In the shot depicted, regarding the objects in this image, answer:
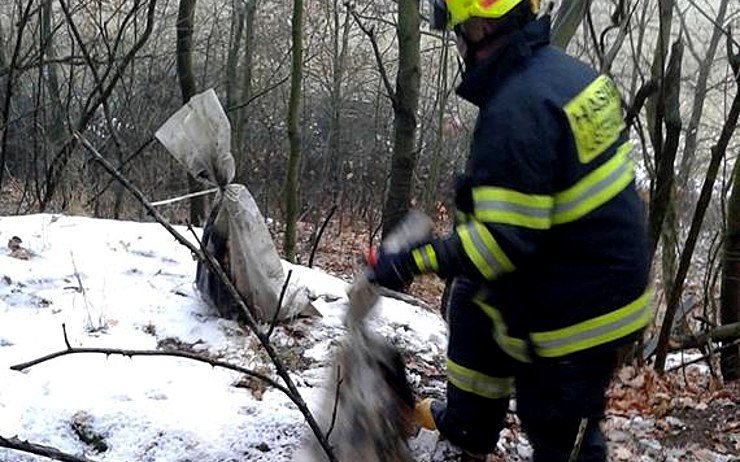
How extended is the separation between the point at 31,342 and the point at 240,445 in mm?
1118

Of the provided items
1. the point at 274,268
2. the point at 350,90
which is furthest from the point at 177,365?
the point at 350,90

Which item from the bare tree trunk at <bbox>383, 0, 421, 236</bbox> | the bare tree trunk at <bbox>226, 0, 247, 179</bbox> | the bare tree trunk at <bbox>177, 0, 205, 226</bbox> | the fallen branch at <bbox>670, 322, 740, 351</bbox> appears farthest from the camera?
the bare tree trunk at <bbox>226, 0, 247, 179</bbox>

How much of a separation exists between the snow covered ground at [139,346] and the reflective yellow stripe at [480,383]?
0.62 m

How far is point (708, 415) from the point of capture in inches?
186

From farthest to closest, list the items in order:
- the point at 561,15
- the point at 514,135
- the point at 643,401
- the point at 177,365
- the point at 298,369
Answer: the point at 561,15 < the point at 643,401 < the point at 298,369 < the point at 177,365 < the point at 514,135

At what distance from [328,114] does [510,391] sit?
1470 centimetres

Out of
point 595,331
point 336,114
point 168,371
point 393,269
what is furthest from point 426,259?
point 336,114

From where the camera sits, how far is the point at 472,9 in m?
2.60

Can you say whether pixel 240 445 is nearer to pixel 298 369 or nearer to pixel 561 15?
pixel 298 369

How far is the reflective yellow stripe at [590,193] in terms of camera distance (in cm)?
258

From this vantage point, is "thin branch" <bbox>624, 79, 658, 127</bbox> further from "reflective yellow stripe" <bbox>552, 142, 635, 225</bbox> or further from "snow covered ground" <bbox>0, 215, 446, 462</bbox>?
"reflective yellow stripe" <bbox>552, 142, 635, 225</bbox>

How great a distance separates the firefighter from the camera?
248cm

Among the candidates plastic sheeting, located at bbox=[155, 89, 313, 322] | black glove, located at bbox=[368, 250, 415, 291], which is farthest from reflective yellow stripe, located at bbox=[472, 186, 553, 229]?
plastic sheeting, located at bbox=[155, 89, 313, 322]

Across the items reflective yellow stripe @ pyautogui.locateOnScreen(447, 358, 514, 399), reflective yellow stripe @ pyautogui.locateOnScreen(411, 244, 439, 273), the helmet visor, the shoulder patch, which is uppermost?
the helmet visor
